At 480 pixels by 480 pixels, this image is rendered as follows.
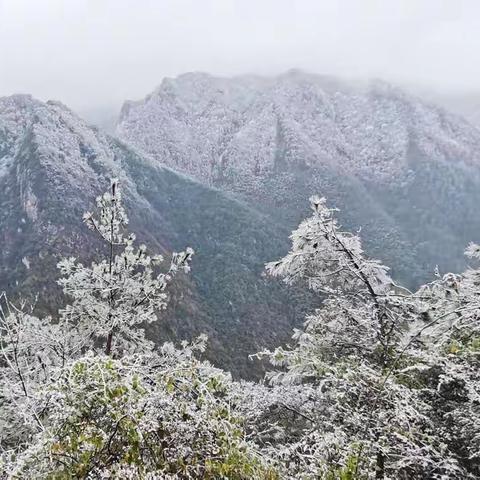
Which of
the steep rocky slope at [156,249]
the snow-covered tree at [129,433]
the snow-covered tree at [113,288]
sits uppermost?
the snow-covered tree at [129,433]

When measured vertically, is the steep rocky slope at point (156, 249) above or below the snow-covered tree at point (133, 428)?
below

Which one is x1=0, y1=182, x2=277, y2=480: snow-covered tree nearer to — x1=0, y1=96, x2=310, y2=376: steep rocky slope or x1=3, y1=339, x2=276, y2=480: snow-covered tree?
x1=3, y1=339, x2=276, y2=480: snow-covered tree

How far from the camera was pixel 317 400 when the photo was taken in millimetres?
7234

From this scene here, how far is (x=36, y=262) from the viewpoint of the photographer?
149 m

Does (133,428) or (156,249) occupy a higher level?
(133,428)

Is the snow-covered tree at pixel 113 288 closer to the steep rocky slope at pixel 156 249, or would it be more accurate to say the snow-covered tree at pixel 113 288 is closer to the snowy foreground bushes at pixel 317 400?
the snowy foreground bushes at pixel 317 400

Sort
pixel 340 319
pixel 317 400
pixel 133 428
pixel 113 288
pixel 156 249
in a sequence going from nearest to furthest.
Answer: pixel 133 428 < pixel 317 400 < pixel 340 319 < pixel 113 288 < pixel 156 249

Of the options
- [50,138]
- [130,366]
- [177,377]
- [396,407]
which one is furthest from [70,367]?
[50,138]

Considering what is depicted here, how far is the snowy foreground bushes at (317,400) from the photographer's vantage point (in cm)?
385

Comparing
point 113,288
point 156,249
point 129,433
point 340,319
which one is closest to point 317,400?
point 340,319

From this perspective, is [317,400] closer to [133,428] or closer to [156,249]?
[133,428]

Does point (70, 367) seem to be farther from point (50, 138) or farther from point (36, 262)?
point (50, 138)

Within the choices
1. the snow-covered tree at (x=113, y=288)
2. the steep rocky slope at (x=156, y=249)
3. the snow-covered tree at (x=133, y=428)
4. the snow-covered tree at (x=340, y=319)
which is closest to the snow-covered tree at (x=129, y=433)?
the snow-covered tree at (x=133, y=428)

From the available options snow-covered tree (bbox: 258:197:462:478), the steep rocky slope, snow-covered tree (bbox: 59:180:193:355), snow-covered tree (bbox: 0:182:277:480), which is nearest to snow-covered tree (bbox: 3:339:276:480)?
snow-covered tree (bbox: 0:182:277:480)
